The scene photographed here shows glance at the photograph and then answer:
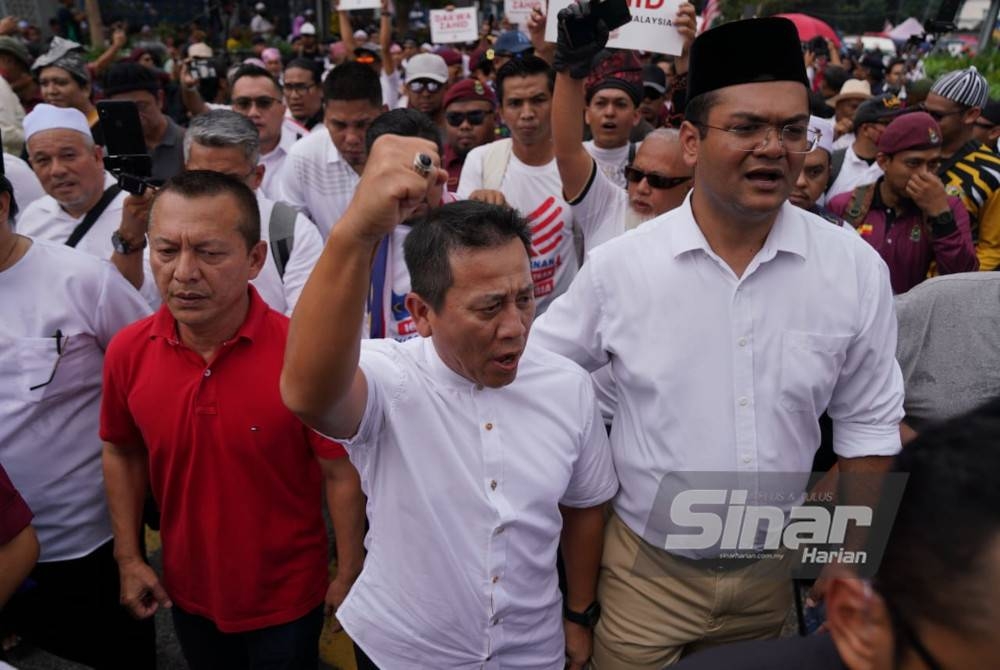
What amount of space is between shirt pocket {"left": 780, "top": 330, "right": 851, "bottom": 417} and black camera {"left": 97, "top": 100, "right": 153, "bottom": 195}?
7.79 ft

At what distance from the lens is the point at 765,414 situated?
1.93 m

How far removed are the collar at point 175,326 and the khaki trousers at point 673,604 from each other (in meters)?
1.22

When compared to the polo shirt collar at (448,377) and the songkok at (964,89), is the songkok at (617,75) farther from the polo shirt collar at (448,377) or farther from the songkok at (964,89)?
the polo shirt collar at (448,377)

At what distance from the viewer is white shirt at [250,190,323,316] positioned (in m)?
3.05

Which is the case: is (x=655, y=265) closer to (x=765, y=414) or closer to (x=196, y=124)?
(x=765, y=414)

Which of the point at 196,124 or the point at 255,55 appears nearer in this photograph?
the point at 196,124

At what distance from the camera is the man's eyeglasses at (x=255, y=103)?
15.5 feet

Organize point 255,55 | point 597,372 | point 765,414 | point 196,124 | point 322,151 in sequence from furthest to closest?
point 255,55 → point 322,151 → point 196,124 → point 597,372 → point 765,414

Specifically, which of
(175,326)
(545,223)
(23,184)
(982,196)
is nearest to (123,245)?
(175,326)

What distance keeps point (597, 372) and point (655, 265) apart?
479mm

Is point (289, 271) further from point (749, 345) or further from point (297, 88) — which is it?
point (297, 88)

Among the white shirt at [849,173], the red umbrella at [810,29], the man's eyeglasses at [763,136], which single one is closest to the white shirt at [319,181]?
the man's eyeglasses at [763,136]

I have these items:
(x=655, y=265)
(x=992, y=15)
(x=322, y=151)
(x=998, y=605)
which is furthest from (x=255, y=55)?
(x=998, y=605)

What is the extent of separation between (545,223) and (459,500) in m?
1.99
